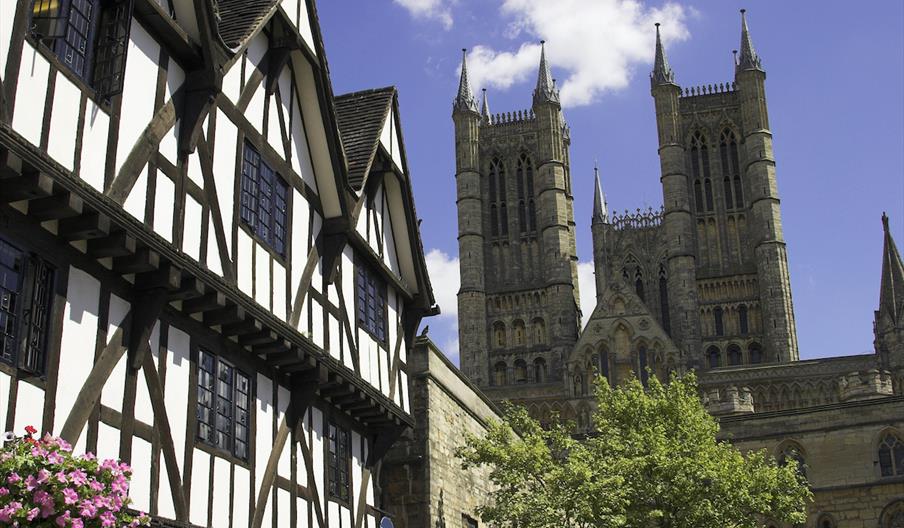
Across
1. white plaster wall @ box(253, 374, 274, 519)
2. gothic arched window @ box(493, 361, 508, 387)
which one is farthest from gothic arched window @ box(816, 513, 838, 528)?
gothic arched window @ box(493, 361, 508, 387)

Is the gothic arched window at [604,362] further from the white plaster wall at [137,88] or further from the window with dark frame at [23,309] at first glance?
the window with dark frame at [23,309]

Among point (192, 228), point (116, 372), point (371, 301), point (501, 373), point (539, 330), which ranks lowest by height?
point (116, 372)

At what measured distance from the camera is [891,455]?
35.2 metres

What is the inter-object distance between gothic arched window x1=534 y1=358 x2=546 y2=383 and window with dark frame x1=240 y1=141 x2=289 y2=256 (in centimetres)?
6285

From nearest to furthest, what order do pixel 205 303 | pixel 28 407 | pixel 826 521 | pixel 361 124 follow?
pixel 28 407 < pixel 205 303 < pixel 361 124 < pixel 826 521

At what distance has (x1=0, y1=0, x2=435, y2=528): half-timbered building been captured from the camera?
32.3 feet

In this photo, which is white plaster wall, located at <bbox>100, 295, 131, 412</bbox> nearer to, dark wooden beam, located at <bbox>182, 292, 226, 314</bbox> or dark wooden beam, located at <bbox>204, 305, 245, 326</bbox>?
dark wooden beam, located at <bbox>182, 292, 226, 314</bbox>

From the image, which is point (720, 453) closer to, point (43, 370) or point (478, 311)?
point (43, 370)

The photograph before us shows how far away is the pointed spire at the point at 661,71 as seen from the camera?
266 ft

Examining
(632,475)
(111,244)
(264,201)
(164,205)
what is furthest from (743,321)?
(111,244)

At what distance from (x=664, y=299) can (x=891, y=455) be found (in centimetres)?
4582

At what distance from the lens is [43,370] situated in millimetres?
9789

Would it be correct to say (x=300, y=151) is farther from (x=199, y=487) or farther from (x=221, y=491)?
(x=199, y=487)

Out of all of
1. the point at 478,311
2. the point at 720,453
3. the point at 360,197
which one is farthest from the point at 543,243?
the point at 360,197
